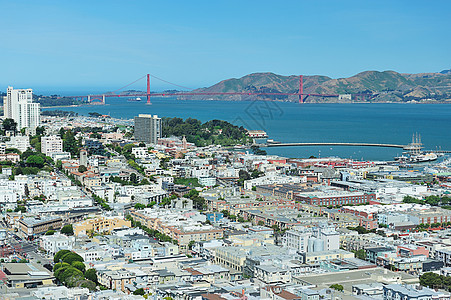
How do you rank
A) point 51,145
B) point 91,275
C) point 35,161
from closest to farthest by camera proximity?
point 91,275
point 35,161
point 51,145

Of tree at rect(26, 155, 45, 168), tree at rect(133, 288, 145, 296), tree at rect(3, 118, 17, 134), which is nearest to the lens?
tree at rect(133, 288, 145, 296)

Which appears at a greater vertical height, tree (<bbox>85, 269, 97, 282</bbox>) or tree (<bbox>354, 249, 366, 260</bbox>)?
tree (<bbox>85, 269, 97, 282</bbox>)

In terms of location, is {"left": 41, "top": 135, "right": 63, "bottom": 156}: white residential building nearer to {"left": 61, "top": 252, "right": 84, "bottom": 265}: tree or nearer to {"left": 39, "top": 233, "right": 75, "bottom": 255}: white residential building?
{"left": 39, "top": 233, "right": 75, "bottom": 255}: white residential building

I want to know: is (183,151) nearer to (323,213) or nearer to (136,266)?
(323,213)

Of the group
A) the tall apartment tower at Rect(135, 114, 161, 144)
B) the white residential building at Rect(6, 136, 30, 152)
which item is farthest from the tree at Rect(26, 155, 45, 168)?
the tall apartment tower at Rect(135, 114, 161, 144)

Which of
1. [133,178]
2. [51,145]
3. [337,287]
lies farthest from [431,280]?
[51,145]

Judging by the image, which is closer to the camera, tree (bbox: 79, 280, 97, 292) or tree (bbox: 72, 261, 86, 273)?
tree (bbox: 79, 280, 97, 292)

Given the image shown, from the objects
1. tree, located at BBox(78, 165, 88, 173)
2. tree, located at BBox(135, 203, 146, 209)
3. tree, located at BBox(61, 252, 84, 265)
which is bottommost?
tree, located at BBox(61, 252, 84, 265)

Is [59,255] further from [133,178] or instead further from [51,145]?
[51,145]

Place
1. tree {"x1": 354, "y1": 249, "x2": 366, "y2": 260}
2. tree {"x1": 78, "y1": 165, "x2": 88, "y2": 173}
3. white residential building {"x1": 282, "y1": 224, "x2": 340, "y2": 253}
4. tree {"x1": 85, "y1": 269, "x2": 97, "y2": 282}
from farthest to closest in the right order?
tree {"x1": 78, "y1": 165, "x2": 88, "y2": 173} < white residential building {"x1": 282, "y1": 224, "x2": 340, "y2": 253} < tree {"x1": 354, "y1": 249, "x2": 366, "y2": 260} < tree {"x1": 85, "y1": 269, "x2": 97, "y2": 282}
